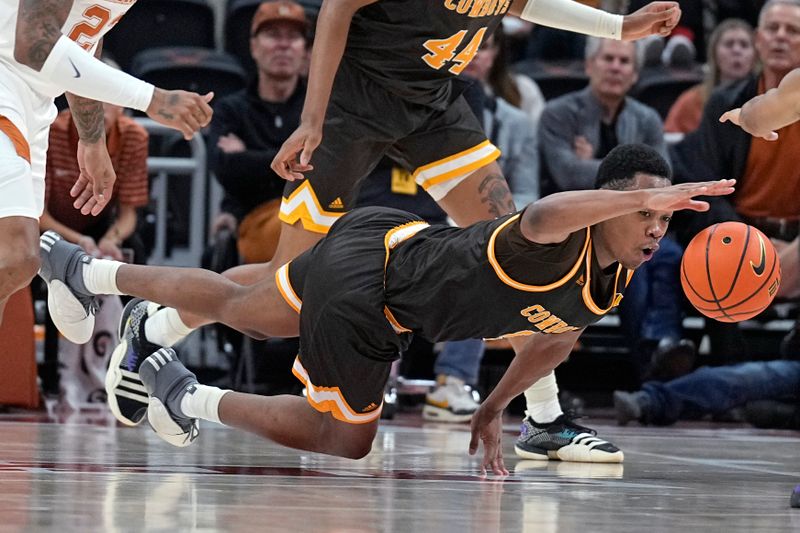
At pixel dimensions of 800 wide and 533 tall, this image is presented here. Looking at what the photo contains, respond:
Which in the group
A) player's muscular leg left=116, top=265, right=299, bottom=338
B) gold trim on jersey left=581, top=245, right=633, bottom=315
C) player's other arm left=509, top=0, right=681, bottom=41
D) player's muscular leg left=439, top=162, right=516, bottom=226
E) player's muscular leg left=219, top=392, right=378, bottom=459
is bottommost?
player's muscular leg left=219, top=392, right=378, bottom=459

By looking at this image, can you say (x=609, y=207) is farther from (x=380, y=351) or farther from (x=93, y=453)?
(x=93, y=453)

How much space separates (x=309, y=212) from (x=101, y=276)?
801 mm

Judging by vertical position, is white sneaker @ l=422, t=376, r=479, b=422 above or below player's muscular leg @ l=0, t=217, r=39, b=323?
below

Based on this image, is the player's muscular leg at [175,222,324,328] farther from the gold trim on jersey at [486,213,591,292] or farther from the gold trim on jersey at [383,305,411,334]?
the gold trim on jersey at [486,213,591,292]

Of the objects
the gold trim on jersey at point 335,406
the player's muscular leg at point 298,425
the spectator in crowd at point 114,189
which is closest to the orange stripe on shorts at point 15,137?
the player's muscular leg at point 298,425

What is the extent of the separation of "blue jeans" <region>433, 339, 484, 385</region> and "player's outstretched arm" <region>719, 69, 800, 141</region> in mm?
3500

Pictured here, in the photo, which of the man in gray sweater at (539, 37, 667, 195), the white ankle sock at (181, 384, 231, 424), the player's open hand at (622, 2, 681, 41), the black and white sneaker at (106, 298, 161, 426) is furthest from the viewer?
the man in gray sweater at (539, 37, 667, 195)

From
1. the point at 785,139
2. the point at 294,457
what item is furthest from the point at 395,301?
the point at 785,139

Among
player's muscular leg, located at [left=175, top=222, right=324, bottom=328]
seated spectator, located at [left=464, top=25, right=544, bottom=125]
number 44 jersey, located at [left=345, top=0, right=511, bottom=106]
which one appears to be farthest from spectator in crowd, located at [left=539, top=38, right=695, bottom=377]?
player's muscular leg, located at [left=175, top=222, right=324, bottom=328]

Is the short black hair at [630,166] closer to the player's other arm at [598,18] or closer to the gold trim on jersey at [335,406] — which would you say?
the gold trim on jersey at [335,406]

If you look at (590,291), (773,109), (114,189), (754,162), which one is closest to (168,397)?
(590,291)

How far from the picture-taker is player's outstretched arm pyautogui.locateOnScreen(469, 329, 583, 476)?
4.46 m

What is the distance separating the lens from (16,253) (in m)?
4.20

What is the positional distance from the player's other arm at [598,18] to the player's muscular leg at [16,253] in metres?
2.15
